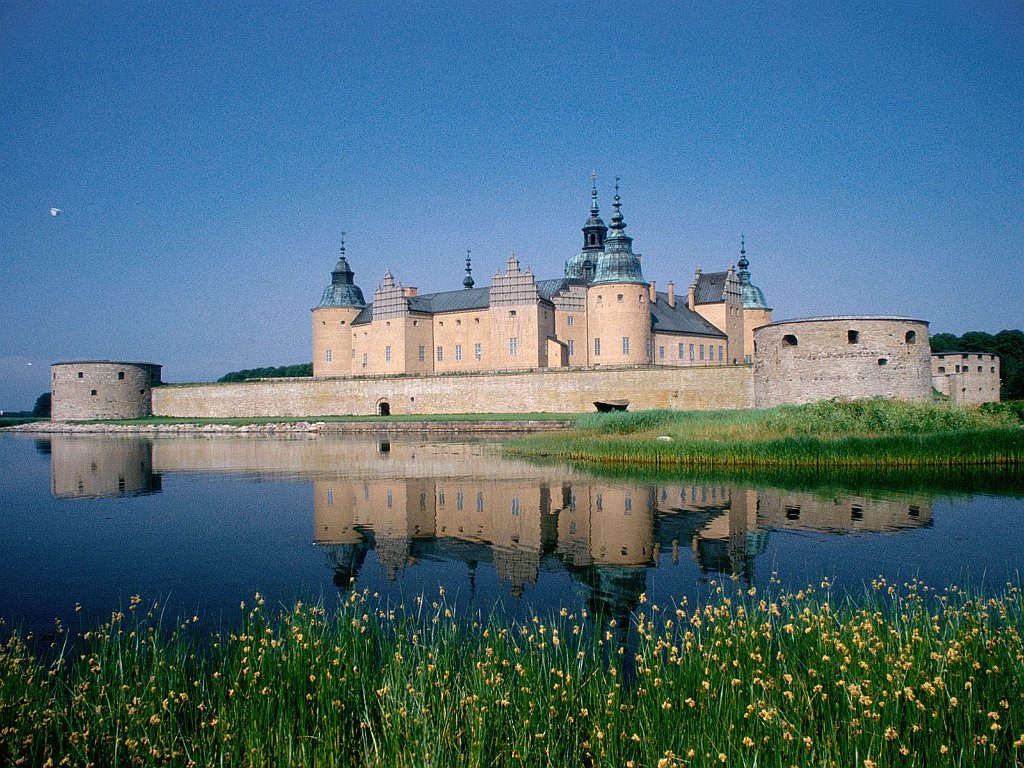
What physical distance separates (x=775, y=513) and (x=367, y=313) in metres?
45.2

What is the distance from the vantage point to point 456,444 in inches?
1118

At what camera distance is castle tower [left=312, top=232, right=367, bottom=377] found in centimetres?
5500

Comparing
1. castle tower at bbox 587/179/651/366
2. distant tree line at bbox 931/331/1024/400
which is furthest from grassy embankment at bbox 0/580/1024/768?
distant tree line at bbox 931/331/1024/400

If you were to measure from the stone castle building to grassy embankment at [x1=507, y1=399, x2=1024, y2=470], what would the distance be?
19.9m

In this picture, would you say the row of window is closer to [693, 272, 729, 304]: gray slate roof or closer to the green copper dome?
[693, 272, 729, 304]: gray slate roof

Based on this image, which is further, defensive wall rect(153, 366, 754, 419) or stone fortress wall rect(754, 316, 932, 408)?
defensive wall rect(153, 366, 754, 419)

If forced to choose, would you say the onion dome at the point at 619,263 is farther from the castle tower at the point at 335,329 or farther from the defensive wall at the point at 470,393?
the castle tower at the point at 335,329

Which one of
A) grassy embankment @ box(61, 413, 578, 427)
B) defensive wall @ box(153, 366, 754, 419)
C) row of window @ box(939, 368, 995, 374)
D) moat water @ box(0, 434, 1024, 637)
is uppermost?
row of window @ box(939, 368, 995, 374)

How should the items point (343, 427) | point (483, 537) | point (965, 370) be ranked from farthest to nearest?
point (965, 370) → point (343, 427) → point (483, 537)

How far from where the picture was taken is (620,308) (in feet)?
151

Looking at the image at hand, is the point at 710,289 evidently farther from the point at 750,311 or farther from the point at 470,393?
the point at 470,393

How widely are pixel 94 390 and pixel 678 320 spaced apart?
132ft

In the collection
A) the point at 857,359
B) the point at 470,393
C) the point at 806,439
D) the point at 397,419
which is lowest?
the point at 806,439

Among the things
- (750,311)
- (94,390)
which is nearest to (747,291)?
(750,311)
